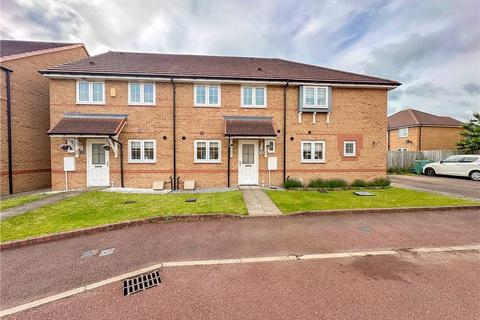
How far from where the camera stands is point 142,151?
11461mm

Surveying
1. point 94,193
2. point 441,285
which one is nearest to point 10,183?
point 94,193

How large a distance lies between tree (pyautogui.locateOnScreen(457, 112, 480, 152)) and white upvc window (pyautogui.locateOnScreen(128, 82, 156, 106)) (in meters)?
26.3

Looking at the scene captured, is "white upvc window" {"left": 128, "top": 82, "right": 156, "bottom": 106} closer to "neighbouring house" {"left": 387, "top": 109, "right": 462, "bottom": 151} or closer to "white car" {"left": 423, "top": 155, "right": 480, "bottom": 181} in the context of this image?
"white car" {"left": 423, "top": 155, "right": 480, "bottom": 181}

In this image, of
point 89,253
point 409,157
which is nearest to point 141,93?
point 89,253

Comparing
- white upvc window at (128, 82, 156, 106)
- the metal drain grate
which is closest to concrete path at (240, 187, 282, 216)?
the metal drain grate

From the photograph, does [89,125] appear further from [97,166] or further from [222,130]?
[222,130]

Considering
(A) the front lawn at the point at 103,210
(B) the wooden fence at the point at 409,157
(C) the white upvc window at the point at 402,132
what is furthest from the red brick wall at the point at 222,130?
(C) the white upvc window at the point at 402,132

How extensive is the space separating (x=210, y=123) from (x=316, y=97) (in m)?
6.20

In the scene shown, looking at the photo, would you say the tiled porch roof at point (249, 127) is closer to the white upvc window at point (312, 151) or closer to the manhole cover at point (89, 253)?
the white upvc window at point (312, 151)

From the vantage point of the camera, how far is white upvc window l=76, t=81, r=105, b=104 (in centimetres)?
1110

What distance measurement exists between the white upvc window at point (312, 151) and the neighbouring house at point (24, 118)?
15416mm

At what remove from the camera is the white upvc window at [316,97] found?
11.8 metres

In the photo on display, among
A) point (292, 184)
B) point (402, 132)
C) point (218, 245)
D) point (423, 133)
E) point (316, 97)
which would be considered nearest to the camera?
point (218, 245)

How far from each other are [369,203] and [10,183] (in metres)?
16.9
